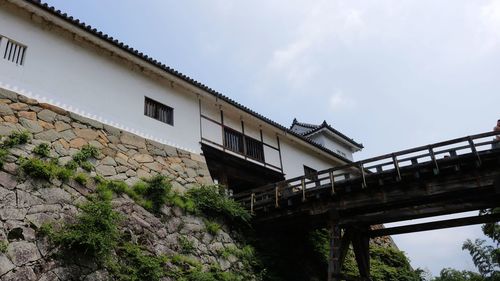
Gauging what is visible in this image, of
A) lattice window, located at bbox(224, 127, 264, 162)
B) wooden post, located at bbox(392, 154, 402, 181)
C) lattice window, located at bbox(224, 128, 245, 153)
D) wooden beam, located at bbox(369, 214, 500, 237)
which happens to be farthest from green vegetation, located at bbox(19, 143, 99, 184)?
wooden beam, located at bbox(369, 214, 500, 237)

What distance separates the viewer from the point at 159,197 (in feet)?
39.8

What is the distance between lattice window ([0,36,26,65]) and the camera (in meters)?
11.1

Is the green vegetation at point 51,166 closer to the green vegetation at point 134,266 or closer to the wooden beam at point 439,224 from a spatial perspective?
the green vegetation at point 134,266

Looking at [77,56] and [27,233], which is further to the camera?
[77,56]

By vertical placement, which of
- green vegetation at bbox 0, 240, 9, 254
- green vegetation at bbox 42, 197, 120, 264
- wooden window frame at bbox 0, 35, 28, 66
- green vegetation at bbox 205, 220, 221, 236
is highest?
wooden window frame at bbox 0, 35, 28, 66

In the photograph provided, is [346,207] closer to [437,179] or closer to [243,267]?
[437,179]

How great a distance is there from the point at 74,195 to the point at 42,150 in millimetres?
1465

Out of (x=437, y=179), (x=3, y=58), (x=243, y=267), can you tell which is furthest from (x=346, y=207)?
(x=3, y=58)

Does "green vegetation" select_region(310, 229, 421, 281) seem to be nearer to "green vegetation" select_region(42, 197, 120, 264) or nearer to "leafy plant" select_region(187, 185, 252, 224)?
"leafy plant" select_region(187, 185, 252, 224)

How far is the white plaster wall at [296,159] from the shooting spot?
18.9 m

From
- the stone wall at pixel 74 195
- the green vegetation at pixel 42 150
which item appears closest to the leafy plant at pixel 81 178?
the stone wall at pixel 74 195

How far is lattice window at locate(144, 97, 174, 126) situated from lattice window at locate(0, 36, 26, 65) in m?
4.15

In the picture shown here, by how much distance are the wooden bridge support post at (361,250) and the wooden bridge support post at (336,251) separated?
1.75 ft

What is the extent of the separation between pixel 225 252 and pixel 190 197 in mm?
2124
